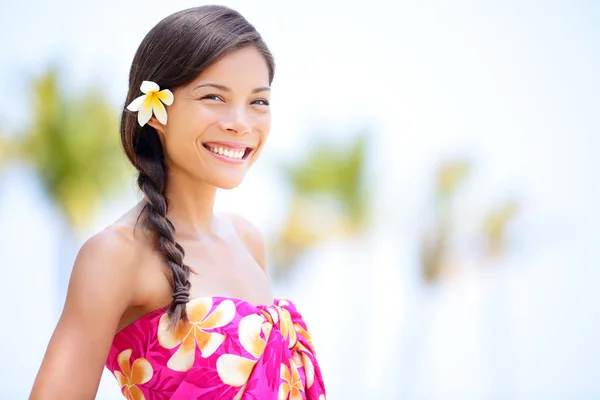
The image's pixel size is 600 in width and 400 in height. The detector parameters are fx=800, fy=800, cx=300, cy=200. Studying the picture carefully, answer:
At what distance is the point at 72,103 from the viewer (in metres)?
7.59

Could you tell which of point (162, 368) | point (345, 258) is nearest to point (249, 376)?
point (162, 368)

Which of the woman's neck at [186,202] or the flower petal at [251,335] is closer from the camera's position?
the flower petal at [251,335]

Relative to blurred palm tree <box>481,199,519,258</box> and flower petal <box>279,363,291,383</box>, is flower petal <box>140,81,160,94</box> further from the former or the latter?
blurred palm tree <box>481,199,519,258</box>

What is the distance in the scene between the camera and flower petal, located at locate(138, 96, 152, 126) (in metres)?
1.57

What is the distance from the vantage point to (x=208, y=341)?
1511mm

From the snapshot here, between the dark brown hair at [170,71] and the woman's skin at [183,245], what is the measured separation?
0.02 metres

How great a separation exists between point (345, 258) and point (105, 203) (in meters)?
3.29

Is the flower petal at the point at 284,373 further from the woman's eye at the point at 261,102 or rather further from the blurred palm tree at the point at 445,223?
the blurred palm tree at the point at 445,223

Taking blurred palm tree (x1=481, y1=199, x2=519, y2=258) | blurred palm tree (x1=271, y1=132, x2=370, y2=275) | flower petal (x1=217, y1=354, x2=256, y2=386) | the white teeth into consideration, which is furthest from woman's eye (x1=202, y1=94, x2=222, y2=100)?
blurred palm tree (x1=481, y1=199, x2=519, y2=258)

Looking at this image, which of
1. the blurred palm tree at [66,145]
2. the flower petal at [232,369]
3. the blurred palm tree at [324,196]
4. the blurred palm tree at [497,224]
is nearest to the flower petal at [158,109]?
the flower petal at [232,369]

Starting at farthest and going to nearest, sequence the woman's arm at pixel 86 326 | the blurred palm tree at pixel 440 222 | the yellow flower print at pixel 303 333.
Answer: the blurred palm tree at pixel 440 222
the yellow flower print at pixel 303 333
the woman's arm at pixel 86 326

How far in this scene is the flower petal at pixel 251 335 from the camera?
5.07 ft

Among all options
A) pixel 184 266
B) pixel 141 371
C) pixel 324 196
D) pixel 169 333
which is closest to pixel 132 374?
pixel 141 371

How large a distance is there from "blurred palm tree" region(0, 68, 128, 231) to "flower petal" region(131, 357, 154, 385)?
6146 mm
